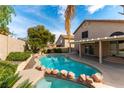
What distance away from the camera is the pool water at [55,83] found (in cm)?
1229

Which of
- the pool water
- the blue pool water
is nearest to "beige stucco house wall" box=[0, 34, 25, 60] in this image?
the blue pool water

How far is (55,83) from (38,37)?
99.3 feet

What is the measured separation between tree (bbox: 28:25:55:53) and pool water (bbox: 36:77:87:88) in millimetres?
26120

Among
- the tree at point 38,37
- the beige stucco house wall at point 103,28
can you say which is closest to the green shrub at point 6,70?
the beige stucco house wall at point 103,28

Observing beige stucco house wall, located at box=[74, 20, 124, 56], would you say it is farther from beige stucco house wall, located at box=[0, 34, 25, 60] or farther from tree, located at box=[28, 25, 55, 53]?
beige stucco house wall, located at box=[0, 34, 25, 60]

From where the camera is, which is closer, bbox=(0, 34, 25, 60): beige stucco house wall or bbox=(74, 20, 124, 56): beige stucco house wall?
bbox=(0, 34, 25, 60): beige stucco house wall

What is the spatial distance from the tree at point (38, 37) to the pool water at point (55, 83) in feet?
85.7

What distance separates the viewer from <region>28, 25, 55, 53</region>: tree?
132 ft

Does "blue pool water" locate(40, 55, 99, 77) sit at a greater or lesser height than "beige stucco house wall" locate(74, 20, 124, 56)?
lesser

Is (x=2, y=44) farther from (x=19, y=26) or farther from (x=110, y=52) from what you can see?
(x=19, y=26)

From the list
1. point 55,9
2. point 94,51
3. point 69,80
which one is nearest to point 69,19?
point 69,80

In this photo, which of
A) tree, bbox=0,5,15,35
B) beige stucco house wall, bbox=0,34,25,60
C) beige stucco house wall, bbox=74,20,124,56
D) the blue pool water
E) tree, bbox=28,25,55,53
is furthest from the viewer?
tree, bbox=28,25,55,53

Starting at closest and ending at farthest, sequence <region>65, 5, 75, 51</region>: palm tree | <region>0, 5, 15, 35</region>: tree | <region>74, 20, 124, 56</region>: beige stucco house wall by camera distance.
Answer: <region>65, 5, 75, 51</region>: palm tree
<region>0, 5, 15, 35</region>: tree
<region>74, 20, 124, 56</region>: beige stucco house wall

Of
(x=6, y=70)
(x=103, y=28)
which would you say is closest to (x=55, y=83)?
(x=6, y=70)
